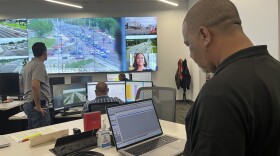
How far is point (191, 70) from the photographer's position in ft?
24.7

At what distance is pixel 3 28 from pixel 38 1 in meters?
1.17

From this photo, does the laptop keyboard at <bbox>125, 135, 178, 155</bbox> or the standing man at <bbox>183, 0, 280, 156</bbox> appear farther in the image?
the laptop keyboard at <bbox>125, 135, 178, 155</bbox>

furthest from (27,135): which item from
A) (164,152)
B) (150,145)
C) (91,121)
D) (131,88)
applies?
(131,88)

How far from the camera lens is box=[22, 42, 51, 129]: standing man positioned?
345cm

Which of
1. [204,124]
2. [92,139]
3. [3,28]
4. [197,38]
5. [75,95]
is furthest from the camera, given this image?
[3,28]

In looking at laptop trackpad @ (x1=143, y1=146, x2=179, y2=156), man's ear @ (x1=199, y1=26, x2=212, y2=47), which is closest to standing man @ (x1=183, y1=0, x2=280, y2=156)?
man's ear @ (x1=199, y1=26, x2=212, y2=47)

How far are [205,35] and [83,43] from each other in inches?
264

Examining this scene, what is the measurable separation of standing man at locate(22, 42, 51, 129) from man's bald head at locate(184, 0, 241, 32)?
292 centimetres

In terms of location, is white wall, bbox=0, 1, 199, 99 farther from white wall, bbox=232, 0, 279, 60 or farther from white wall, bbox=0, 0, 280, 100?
white wall, bbox=232, 0, 279, 60

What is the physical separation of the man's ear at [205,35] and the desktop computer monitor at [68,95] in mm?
3050

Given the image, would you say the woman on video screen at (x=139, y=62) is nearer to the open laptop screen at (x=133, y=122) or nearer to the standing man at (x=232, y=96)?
the open laptop screen at (x=133, y=122)

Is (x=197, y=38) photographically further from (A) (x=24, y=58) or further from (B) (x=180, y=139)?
(A) (x=24, y=58)

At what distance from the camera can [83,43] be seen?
7.34 meters

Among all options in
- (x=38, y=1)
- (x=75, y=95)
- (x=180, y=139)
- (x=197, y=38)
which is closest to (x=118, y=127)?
(x=180, y=139)
